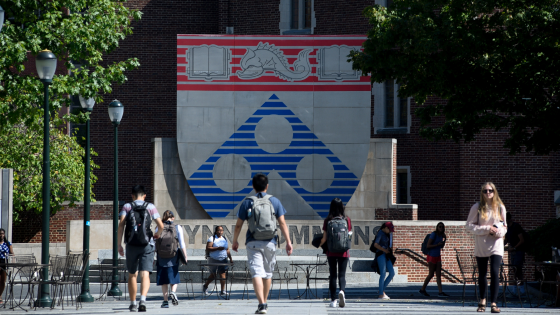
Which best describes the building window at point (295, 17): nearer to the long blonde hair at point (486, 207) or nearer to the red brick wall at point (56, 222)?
the red brick wall at point (56, 222)

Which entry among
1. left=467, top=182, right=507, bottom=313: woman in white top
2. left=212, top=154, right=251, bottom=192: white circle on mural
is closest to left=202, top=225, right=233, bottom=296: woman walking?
left=467, top=182, right=507, bottom=313: woman in white top

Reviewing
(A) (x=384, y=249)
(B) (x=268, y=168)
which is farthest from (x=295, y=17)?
(A) (x=384, y=249)

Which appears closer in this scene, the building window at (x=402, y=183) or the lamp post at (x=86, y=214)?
the lamp post at (x=86, y=214)

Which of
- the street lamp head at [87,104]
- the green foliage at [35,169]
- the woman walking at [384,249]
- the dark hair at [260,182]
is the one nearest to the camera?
the dark hair at [260,182]

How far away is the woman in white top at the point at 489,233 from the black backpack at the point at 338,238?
76.8 inches

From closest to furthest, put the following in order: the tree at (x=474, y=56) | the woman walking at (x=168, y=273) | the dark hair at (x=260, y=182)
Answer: the dark hair at (x=260, y=182) < the woman walking at (x=168, y=273) < the tree at (x=474, y=56)

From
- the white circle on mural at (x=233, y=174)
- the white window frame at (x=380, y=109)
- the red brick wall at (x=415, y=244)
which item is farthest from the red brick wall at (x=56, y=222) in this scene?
the red brick wall at (x=415, y=244)

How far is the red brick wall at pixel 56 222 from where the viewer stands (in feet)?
90.9

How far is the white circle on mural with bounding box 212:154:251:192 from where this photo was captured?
22.1 meters

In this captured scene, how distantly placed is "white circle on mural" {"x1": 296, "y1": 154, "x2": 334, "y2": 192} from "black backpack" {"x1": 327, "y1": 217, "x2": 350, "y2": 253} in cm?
1140

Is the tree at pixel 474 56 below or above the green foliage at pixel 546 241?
above

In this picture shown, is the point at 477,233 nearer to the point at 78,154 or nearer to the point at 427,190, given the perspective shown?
the point at 427,190

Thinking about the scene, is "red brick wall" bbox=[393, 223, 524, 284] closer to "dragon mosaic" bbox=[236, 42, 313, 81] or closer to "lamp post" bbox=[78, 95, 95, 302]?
"dragon mosaic" bbox=[236, 42, 313, 81]

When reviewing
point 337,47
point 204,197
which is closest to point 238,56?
point 337,47
